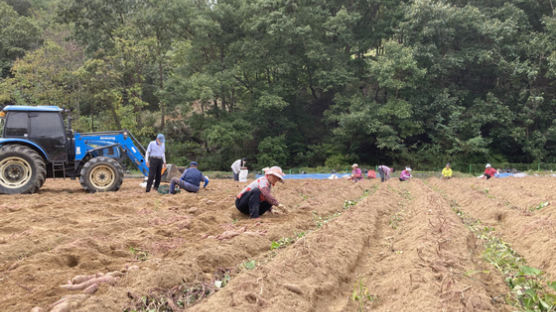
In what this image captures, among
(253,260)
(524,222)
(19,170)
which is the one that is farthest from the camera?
(19,170)

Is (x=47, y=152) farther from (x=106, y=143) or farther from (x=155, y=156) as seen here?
(x=155, y=156)

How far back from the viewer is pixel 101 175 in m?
10.7

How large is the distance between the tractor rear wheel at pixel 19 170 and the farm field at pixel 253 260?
2327 millimetres

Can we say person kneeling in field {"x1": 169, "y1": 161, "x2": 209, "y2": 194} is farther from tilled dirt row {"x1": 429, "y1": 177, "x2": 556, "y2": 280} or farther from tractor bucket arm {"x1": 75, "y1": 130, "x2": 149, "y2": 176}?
tilled dirt row {"x1": 429, "y1": 177, "x2": 556, "y2": 280}

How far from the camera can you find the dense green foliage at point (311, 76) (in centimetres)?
2673

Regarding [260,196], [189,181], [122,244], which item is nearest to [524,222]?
[260,196]

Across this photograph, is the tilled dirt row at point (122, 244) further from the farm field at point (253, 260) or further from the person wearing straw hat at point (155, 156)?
the person wearing straw hat at point (155, 156)

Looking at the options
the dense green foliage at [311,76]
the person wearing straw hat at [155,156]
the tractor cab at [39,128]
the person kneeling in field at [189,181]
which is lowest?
the person kneeling in field at [189,181]

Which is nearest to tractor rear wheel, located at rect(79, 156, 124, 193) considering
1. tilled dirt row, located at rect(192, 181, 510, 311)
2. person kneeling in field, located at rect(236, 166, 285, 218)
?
person kneeling in field, located at rect(236, 166, 285, 218)

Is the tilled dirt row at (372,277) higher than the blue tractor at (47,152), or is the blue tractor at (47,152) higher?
the blue tractor at (47,152)

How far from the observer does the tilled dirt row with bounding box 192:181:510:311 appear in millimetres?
3389

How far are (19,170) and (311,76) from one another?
22965 mm

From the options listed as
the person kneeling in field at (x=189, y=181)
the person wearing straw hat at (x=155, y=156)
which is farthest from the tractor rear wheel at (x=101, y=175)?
the person kneeling in field at (x=189, y=181)

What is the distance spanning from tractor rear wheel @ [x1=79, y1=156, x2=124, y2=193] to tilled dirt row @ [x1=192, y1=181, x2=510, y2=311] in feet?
22.0
